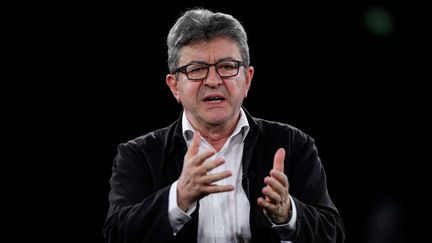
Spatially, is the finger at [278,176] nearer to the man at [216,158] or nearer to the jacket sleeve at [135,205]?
the man at [216,158]

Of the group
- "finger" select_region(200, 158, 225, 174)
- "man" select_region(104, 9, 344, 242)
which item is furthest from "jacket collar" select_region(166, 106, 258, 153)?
"finger" select_region(200, 158, 225, 174)

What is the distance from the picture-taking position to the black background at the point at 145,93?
3154mm

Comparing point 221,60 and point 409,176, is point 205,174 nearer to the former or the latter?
point 221,60

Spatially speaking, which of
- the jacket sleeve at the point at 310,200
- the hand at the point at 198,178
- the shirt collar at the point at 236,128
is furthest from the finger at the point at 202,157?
the shirt collar at the point at 236,128

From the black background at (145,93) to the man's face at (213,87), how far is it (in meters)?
1.32

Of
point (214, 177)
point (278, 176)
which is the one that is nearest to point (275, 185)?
point (278, 176)

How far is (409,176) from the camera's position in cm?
365

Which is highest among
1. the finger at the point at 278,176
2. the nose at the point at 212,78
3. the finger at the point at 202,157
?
the nose at the point at 212,78

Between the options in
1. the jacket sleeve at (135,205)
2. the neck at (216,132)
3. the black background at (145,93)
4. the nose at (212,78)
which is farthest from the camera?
the black background at (145,93)

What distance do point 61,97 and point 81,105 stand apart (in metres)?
0.12

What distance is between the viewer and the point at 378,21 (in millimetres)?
3332

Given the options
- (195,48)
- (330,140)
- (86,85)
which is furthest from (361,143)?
(195,48)

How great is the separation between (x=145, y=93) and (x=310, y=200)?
1648mm

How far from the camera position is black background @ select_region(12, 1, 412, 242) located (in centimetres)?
315
